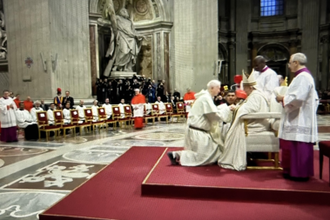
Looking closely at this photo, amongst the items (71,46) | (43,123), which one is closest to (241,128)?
(43,123)

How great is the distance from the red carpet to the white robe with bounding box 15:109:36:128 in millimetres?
5683

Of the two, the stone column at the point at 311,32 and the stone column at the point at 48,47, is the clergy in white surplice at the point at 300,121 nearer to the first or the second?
the stone column at the point at 48,47

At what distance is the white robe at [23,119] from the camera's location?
8.91 meters

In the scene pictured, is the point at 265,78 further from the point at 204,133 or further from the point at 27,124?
the point at 27,124

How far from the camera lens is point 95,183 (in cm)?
424

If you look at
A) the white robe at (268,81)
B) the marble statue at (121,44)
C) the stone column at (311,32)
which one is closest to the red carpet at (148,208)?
the white robe at (268,81)

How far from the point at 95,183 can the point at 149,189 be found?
0.95m

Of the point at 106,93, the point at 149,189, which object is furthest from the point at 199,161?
the point at 106,93

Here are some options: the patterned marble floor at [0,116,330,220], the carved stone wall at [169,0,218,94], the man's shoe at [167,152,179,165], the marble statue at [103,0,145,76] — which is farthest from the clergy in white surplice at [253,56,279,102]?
the carved stone wall at [169,0,218,94]

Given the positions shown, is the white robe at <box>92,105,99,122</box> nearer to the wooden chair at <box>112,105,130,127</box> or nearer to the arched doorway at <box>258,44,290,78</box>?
the wooden chair at <box>112,105,130,127</box>

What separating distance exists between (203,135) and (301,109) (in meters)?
1.37

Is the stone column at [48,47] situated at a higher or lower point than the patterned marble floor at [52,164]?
higher

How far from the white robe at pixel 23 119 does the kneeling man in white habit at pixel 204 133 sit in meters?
6.00

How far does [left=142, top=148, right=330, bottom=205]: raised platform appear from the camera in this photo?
11.2 ft
